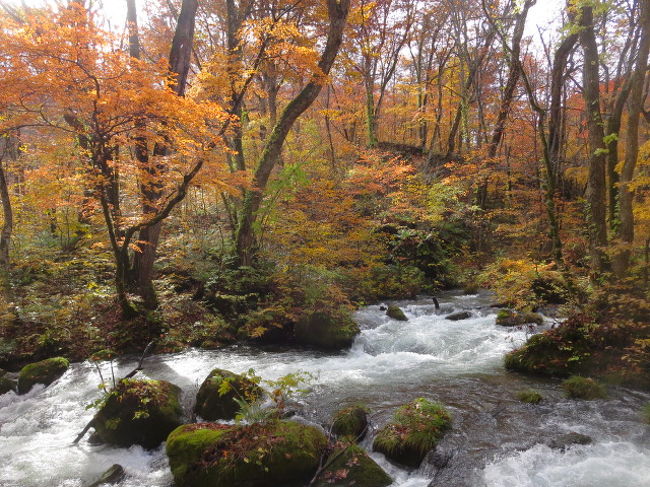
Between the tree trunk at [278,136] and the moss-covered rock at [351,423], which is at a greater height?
the tree trunk at [278,136]

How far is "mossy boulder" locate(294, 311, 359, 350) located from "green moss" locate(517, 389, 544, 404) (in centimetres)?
413

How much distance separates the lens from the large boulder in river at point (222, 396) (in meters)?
5.59

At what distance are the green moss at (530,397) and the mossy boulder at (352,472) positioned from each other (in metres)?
2.76

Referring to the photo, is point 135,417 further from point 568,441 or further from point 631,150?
point 631,150

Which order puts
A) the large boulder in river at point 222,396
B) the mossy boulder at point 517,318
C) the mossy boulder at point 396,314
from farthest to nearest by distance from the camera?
1. the mossy boulder at point 396,314
2. the mossy boulder at point 517,318
3. the large boulder in river at point 222,396

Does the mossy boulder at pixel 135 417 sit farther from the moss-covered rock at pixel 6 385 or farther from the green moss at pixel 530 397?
the green moss at pixel 530 397

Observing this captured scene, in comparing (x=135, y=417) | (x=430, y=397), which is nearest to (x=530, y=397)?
(x=430, y=397)

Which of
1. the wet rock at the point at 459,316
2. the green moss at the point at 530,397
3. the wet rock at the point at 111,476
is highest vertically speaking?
the wet rock at the point at 459,316

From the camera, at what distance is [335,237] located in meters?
12.2

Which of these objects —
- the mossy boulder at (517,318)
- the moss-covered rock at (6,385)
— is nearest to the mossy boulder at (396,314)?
the mossy boulder at (517,318)

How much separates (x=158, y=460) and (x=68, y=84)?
5673mm

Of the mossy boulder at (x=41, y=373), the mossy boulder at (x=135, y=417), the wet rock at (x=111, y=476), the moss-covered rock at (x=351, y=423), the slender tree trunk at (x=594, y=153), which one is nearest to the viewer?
the wet rock at (x=111, y=476)

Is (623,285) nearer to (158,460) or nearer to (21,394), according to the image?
(158,460)

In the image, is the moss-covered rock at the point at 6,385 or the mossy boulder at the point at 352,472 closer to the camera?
the mossy boulder at the point at 352,472
